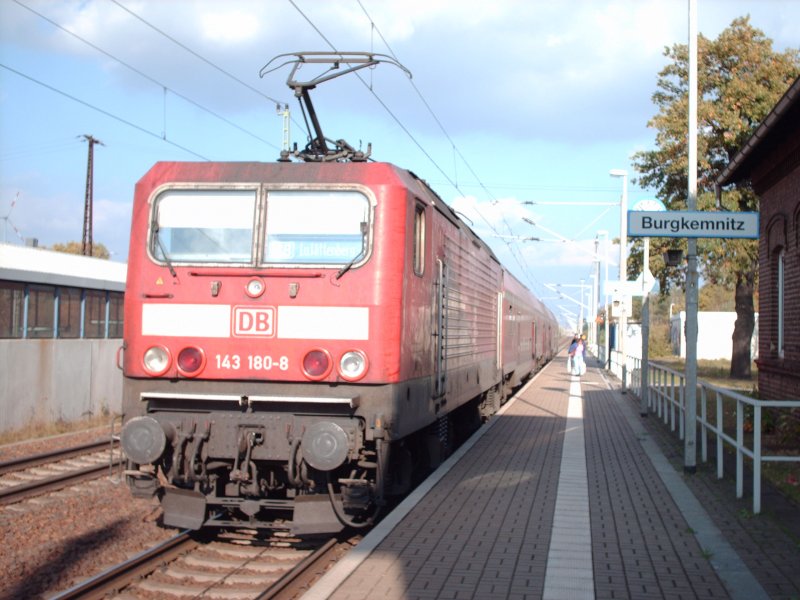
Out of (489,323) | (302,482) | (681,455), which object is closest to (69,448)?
(489,323)

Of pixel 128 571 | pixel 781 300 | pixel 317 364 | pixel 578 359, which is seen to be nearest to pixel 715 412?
pixel 781 300

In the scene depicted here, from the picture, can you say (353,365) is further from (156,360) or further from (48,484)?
(48,484)

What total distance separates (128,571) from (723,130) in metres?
25.0

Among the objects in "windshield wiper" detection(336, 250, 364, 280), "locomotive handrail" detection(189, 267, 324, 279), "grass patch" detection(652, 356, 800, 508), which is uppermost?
"windshield wiper" detection(336, 250, 364, 280)

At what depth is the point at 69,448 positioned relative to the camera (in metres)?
13.8

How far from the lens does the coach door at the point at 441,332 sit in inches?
368

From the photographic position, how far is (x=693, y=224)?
10648 mm

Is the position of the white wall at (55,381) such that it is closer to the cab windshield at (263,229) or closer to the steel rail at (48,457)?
the steel rail at (48,457)

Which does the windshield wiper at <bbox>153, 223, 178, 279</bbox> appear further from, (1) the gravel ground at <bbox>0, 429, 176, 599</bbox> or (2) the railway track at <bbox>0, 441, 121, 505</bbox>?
(2) the railway track at <bbox>0, 441, 121, 505</bbox>

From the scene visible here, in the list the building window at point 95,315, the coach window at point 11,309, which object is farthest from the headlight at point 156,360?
the building window at point 95,315

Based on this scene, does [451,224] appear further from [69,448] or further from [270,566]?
[69,448]

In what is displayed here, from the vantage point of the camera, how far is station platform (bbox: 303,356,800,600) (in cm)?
597

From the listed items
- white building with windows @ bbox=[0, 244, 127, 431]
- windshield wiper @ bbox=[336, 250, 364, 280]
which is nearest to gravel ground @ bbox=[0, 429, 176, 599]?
windshield wiper @ bbox=[336, 250, 364, 280]

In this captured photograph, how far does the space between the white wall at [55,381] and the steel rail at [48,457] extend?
2428 millimetres
